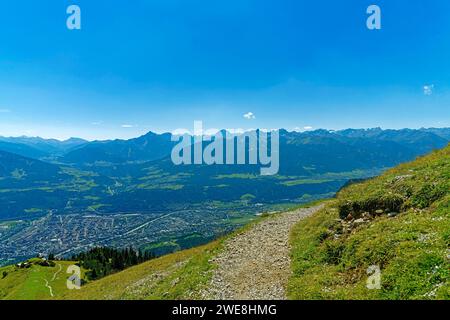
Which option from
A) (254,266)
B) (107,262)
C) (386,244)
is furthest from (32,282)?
(386,244)

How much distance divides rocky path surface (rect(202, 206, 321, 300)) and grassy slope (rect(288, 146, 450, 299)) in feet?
3.33

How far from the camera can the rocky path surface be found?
65.9 ft

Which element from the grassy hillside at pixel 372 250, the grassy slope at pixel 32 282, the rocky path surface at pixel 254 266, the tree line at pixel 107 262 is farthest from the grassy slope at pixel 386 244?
the tree line at pixel 107 262

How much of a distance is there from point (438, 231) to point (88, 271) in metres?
94.7

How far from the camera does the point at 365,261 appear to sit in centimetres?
1962

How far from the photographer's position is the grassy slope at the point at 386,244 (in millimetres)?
16062

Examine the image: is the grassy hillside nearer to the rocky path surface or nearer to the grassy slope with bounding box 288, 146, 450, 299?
the grassy slope with bounding box 288, 146, 450, 299

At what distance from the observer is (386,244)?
19531mm

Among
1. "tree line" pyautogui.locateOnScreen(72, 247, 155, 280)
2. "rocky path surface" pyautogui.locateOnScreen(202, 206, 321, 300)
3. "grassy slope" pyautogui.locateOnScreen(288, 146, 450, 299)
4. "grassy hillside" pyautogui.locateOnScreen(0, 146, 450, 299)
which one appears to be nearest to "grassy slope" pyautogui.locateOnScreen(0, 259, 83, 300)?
"tree line" pyautogui.locateOnScreen(72, 247, 155, 280)

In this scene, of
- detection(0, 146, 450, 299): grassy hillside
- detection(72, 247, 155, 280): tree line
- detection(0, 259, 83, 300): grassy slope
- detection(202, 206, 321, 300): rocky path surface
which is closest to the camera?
detection(0, 146, 450, 299): grassy hillside

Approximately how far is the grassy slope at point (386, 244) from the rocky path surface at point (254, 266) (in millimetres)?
1016

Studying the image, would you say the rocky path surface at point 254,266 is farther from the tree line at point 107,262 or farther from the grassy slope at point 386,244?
the tree line at point 107,262
